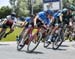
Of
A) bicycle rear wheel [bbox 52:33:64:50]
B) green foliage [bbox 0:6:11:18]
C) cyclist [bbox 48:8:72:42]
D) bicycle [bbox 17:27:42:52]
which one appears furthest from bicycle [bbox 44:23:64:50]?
green foliage [bbox 0:6:11:18]

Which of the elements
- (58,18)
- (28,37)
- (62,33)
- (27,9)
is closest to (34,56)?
(28,37)

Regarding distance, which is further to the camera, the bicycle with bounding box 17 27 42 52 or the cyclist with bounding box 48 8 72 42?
the cyclist with bounding box 48 8 72 42

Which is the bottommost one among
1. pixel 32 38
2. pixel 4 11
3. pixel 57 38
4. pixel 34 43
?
pixel 4 11

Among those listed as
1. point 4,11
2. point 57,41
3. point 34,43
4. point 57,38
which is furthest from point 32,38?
point 4,11

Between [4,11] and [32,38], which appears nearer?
[32,38]

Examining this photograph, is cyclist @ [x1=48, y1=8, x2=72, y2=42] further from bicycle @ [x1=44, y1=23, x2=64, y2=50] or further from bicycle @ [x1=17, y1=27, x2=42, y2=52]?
bicycle @ [x1=17, y1=27, x2=42, y2=52]

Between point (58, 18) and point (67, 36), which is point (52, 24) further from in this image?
point (67, 36)

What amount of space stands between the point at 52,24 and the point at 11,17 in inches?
88.1

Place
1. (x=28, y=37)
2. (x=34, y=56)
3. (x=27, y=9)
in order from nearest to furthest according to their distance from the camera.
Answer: (x=34, y=56)
(x=28, y=37)
(x=27, y=9)

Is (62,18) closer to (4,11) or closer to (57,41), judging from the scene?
(57,41)

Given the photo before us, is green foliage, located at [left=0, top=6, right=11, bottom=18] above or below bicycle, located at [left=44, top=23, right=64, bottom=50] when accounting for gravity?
below

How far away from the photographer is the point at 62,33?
1584 cm

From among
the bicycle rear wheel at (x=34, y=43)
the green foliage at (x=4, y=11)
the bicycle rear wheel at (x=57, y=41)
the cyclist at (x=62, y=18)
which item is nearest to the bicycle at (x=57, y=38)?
the bicycle rear wheel at (x=57, y=41)

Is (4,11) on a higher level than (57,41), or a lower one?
lower
